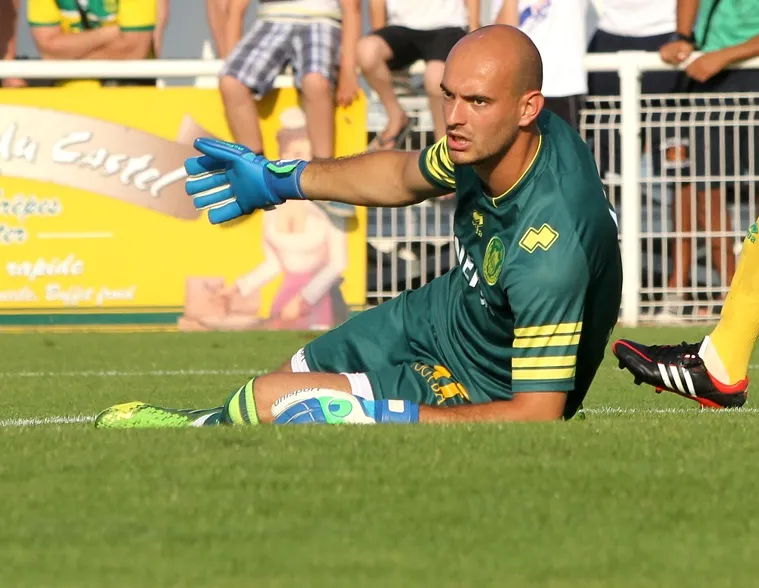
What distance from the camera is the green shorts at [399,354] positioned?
5.14 m

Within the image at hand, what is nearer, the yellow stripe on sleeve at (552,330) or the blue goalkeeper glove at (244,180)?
the yellow stripe on sleeve at (552,330)

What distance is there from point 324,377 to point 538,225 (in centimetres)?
91

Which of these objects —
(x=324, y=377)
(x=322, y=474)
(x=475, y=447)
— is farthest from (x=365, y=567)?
(x=324, y=377)

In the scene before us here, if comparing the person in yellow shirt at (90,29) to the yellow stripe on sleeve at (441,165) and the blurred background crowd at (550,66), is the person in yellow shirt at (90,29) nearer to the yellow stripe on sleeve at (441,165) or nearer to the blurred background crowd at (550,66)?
the blurred background crowd at (550,66)

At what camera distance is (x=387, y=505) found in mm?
3490

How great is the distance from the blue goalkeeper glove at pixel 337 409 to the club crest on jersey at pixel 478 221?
0.57 meters

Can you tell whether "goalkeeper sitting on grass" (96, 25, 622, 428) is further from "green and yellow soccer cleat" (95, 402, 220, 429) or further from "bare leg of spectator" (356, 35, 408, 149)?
"bare leg of spectator" (356, 35, 408, 149)

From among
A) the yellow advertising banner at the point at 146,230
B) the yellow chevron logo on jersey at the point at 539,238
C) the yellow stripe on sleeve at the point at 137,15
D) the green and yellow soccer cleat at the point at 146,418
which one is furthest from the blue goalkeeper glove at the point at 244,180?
the yellow stripe on sleeve at the point at 137,15

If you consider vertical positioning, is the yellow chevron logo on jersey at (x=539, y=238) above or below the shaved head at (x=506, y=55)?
below

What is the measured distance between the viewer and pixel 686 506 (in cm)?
350

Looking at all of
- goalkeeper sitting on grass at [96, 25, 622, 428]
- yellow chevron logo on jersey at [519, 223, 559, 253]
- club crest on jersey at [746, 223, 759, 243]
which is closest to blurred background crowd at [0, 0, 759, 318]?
club crest on jersey at [746, 223, 759, 243]

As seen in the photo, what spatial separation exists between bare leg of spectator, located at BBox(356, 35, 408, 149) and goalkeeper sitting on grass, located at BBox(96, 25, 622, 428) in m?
4.94

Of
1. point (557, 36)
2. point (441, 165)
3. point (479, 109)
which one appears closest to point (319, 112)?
point (557, 36)

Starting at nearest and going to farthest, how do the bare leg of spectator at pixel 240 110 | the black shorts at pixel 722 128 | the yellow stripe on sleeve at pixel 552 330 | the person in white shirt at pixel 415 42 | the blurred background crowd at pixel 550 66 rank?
the yellow stripe on sleeve at pixel 552 330 < the person in white shirt at pixel 415 42 < the blurred background crowd at pixel 550 66 < the bare leg of spectator at pixel 240 110 < the black shorts at pixel 722 128
